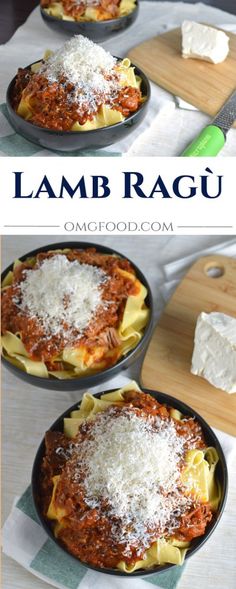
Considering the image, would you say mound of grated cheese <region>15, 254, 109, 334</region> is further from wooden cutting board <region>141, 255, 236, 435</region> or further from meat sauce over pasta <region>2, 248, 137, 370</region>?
wooden cutting board <region>141, 255, 236, 435</region>

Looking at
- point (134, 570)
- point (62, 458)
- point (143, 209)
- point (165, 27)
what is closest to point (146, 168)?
point (143, 209)

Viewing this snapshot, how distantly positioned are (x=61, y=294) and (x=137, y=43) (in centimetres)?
78

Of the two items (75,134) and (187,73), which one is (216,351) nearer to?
(75,134)

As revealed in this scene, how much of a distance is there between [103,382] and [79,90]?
521 mm

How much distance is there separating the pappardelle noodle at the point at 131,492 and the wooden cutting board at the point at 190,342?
145 millimetres

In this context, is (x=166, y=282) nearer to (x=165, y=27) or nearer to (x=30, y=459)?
(x=30, y=459)

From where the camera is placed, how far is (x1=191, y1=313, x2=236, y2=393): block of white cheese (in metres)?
1.11

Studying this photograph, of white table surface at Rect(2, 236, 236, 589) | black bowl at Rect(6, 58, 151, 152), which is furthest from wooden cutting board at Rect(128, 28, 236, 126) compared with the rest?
white table surface at Rect(2, 236, 236, 589)

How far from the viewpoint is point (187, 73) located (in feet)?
5.00

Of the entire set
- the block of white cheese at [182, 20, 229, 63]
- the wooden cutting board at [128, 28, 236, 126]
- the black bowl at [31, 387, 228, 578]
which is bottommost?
the black bowl at [31, 387, 228, 578]

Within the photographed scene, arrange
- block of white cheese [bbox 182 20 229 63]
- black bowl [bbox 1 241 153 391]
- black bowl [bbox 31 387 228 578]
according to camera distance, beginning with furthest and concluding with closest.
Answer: block of white cheese [bbox 182 20 229 63]
black bowl [bbox 1 241 153 391]
black bowl [bbox 31 387 228 578]

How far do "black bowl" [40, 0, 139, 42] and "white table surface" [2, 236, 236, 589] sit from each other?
1.61 ft

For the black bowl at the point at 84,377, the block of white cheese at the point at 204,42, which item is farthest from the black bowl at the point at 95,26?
the black bowl at the point at 84,377

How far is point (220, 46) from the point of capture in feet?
4.99
